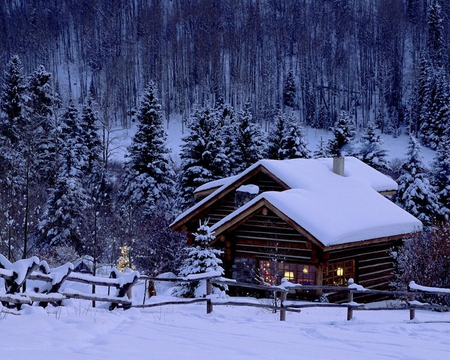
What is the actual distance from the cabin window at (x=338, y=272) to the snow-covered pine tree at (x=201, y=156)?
1595cm

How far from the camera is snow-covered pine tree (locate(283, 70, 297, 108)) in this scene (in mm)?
88438

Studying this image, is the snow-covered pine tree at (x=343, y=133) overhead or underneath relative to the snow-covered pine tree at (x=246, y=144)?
overhead

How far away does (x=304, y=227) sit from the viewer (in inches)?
772

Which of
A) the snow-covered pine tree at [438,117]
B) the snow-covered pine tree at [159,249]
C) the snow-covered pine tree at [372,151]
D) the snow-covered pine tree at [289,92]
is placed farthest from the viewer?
the snow-covered pine tree at [289,92]

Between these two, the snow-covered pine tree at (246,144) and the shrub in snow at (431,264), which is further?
the snow-covered pine tree at (246,144)

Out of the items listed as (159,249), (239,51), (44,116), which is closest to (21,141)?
(44,116)

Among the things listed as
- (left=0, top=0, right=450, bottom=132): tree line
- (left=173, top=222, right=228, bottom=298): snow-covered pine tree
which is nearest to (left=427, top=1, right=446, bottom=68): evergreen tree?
(left=0, top=0, right=450, bottom=132): tree line

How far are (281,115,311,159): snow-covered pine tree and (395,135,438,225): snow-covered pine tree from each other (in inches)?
323

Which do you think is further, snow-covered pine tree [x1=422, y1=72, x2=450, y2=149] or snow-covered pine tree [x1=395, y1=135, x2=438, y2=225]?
snow-covered pine tree [x1=422, y1=72, x2=450, y2=149]

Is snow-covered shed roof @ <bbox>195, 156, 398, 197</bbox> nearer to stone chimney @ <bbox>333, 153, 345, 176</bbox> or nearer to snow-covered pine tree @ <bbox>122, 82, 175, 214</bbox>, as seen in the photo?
stone chimney @ <bbox>333, 153, 345, 176</bbox>

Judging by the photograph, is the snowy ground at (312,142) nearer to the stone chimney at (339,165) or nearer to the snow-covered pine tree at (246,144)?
the snow-covered pine tree at (246,144)

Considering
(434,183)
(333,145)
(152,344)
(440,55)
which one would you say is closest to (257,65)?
(440,55)

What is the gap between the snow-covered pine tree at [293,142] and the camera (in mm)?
39625

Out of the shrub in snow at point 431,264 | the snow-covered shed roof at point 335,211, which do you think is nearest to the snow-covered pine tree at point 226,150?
the snow-covered shed roof at point 335,211
